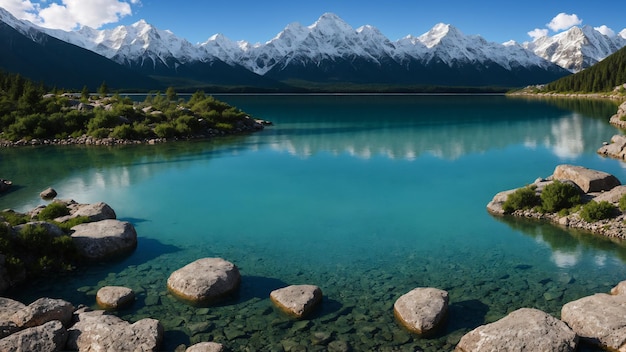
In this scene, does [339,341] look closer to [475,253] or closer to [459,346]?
[459,346]

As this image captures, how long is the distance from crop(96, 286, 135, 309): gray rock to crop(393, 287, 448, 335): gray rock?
9.53m

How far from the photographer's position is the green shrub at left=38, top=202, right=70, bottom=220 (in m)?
26.5

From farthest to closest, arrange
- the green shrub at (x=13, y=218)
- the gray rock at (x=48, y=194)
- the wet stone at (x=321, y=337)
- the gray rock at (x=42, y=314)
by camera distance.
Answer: the gray rock at (x=48, y=194), the green shrub at (x=13, y=218), the wet stone at (x=321, y=337), the gray rock at (x=42, y=314)

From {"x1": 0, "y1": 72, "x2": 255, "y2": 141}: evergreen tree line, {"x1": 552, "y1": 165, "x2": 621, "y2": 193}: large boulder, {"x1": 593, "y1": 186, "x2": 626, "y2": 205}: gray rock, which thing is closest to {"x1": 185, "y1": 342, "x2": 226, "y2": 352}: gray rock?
{"x1": 593, "y1": 186, "x2": 626, "y2": 205}: gray rock

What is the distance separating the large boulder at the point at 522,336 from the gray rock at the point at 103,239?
15775mm

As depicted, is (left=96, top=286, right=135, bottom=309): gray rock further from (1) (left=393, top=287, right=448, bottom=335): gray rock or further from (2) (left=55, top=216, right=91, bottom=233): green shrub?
(1) (left=393, top=287, right=448, bottom=335): gray rock

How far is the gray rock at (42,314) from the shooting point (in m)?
14.6

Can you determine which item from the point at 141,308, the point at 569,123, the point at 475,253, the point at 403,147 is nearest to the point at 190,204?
the point at 141,308

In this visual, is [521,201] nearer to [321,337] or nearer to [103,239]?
[321,337]

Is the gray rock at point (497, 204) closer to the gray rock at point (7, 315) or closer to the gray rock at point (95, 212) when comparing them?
the gray rock at point (95, 212)

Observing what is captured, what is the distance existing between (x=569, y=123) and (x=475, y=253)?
243 ft

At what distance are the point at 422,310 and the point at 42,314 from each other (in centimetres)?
1191

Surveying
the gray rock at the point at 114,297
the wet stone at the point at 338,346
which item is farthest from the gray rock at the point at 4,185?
the wet stone at the point at 338,346

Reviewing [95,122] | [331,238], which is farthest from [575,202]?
[95,122]
